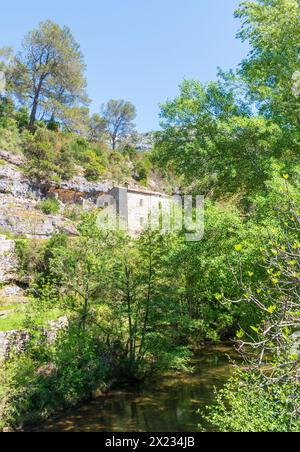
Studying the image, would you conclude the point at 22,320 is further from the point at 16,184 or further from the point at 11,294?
the point at 16,184

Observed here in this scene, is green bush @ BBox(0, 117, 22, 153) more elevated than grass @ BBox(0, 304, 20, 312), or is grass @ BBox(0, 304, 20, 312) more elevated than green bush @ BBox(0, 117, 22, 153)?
green bush @ BBox(0, 117, 22, 153)

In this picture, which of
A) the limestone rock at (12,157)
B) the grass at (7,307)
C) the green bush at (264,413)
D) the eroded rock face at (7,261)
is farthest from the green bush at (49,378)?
the limestone rock at (12,157)

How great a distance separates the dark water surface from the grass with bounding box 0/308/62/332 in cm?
296

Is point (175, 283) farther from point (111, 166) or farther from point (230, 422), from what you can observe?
point (111, 166)

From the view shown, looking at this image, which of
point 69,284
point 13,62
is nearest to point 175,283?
A: point 69,284

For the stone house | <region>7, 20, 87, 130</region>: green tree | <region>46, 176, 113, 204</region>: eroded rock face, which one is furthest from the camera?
<region>7, 20, 87, 130</region>: green tree

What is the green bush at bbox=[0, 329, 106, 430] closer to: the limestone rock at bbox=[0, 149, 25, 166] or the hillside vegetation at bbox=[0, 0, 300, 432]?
the hillside vegetation at bbox=[0, 0, 300, 432]

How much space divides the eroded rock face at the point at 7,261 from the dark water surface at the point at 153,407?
34.5 ft

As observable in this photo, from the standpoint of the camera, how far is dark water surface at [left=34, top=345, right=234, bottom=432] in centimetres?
956

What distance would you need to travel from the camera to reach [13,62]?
42.2 metres

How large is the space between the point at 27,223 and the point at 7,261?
5.63m

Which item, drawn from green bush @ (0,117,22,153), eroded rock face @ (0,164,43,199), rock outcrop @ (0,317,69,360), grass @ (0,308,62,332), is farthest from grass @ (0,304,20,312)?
green bush @ (0,117,22,153)

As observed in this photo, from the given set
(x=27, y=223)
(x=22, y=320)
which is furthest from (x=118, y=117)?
(x=22, y=320)
